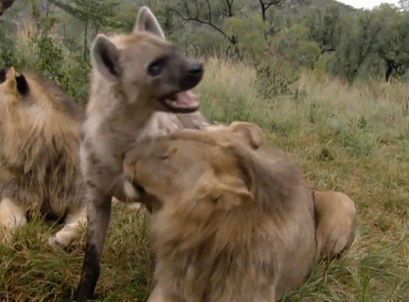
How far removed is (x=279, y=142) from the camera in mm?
8352

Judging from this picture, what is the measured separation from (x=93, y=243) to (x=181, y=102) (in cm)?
97

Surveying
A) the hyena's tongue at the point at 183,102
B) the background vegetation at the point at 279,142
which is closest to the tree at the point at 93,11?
the background vegetation at the point at 279,142

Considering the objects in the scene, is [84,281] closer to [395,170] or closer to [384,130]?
[395,170]

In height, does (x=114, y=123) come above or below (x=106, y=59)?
below

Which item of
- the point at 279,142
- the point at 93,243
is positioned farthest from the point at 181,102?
the point at 279,142

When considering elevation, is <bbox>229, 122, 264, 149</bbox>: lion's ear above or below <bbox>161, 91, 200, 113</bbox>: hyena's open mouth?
above

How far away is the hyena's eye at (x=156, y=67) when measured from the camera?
394cm

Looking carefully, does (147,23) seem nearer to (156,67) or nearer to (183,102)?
(156,67)

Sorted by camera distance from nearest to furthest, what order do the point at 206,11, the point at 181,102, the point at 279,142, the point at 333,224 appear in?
the point at 181,102, the point at 333,224, the point at 279,142, the point at 206,11

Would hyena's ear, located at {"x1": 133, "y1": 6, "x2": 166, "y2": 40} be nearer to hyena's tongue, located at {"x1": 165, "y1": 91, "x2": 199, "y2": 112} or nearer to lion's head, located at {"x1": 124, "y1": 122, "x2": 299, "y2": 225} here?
hyena's tongue, located at {"x1": 165, "y1": 91, "x2": 199, "y2": 112}

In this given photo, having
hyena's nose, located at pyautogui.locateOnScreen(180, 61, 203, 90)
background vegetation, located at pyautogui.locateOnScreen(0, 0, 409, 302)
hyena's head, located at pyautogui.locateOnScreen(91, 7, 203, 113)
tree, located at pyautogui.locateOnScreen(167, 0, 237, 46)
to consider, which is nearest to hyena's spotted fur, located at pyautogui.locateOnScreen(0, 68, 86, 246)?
background vegetation, located at pyautogui.locateOnScreen(0, 0, 409, 302)

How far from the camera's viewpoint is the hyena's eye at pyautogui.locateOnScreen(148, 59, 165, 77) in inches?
155

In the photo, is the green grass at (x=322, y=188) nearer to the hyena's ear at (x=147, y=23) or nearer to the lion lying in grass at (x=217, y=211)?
the lion lying in grass at (x=217, y=211)

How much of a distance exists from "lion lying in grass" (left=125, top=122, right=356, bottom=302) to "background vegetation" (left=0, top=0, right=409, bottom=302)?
63cm
